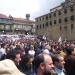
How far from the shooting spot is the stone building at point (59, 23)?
70625 mm

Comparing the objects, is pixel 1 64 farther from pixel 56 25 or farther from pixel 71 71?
pixel 56 25

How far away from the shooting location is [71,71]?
14.6 feet

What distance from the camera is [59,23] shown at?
77.5 meters

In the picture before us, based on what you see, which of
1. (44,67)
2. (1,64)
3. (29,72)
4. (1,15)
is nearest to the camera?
(1,64)

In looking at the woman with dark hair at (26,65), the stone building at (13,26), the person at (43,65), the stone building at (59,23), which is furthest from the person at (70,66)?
the stone building at (13,26)

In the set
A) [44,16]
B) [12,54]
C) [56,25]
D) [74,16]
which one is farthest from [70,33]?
[12,54]

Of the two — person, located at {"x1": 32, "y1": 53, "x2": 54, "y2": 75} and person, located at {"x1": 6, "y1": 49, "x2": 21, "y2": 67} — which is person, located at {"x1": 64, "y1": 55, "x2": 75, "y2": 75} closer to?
person, located at {"x1": 32, "y1": 53, "x2": 54, "y2": 75}

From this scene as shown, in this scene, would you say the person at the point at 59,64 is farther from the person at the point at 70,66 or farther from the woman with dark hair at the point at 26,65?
the person at the point at 70,66

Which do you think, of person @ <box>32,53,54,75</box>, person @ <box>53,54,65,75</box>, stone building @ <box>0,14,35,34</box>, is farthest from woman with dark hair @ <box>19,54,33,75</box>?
stone building @ <box>0,14,35,34</box>

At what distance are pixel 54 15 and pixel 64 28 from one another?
7.46 metres

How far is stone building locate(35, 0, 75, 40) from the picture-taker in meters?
70.6

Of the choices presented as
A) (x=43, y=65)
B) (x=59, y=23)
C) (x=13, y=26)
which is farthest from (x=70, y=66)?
(x=13, y=26)

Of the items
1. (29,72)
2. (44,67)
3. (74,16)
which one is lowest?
A: (29,72)

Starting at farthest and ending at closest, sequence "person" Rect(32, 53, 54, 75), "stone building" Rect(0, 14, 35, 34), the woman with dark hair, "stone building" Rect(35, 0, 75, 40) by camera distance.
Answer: "stone building" Rect(0, 14, 35, 34) < "stone building" Rect(35, 0, 75, 40) < the woman with dark hair < "person" Rect(32, 53, 54, 75)
